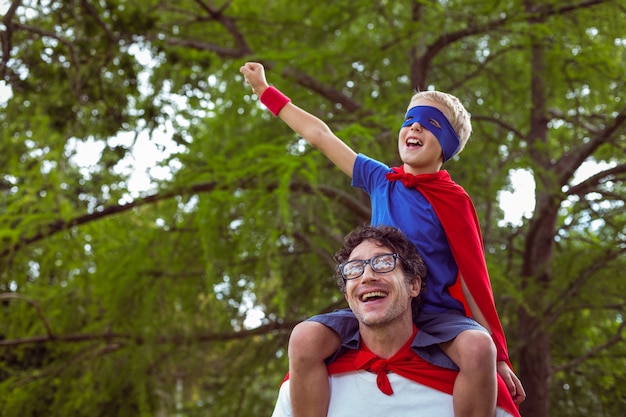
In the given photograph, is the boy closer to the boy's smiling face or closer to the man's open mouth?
the boy's smiling face

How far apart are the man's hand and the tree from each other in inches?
112

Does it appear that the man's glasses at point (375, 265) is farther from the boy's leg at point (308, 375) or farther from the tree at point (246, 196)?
the tree at point (246, 196)

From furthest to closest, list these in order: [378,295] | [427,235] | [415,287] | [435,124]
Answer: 1. [435,124]
2. [427,235]
3. [415,287]
4. [378,295]

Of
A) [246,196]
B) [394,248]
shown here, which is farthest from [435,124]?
[246,196]

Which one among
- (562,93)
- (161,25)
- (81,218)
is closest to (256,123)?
(161,25)

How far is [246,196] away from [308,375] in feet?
12.3

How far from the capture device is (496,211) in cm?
830

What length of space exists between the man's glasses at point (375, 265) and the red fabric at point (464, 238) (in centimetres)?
25

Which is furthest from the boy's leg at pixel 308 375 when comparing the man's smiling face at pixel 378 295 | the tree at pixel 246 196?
the tree at pixel 246 196

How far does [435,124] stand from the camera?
287cm

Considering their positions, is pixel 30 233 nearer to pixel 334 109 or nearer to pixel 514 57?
pixel 334 109

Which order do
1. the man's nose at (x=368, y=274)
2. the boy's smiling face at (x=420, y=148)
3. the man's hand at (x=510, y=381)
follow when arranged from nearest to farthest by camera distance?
the man's nose at (x=368, y=274), the man's hand at (x=510, y=381), the boy's smiling face at (x=420, y=148)

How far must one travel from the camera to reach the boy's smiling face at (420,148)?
2848 mm

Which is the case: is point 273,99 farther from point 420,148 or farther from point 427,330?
point 427,330
